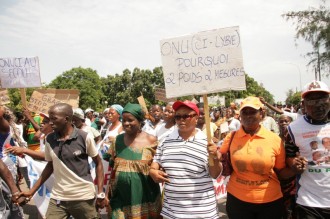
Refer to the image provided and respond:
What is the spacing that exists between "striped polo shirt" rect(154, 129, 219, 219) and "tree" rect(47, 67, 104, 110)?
6605 centimetres

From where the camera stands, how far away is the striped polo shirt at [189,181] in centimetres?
327

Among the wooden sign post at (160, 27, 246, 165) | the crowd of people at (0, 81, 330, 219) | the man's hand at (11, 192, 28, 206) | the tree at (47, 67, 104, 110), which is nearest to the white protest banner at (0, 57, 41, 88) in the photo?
the crowd of people at (0, 81, 330, 219)

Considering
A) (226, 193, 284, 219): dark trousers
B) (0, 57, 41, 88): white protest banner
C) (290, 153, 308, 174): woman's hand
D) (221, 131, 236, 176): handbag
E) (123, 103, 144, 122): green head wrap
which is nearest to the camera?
(290, 153, 308, 174): woman's hand

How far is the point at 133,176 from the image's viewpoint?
366 centimetres

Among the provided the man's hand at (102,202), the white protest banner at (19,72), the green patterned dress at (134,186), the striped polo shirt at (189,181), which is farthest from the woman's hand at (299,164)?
the white protest banner at (19,72)

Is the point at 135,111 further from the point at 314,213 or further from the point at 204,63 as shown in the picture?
the point at 314,213

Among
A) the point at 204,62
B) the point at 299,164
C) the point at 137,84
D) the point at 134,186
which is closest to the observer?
the point at 299,164

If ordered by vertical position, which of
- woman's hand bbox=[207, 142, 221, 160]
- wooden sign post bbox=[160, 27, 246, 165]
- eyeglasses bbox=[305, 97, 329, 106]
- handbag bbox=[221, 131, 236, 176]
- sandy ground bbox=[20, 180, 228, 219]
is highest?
wooden sign post bbox=[160, 27, 246, 165]

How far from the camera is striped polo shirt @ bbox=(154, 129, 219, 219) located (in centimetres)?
327

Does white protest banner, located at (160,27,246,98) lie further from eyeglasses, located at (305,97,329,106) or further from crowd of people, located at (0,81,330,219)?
eyeglasses, located at (305,97,329,106)

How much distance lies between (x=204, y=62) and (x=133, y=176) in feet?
4.51

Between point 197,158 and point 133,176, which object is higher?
point 197,158

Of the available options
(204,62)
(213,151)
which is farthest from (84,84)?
(213,151)

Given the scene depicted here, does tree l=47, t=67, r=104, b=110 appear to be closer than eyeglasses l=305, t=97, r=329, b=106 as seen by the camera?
No
